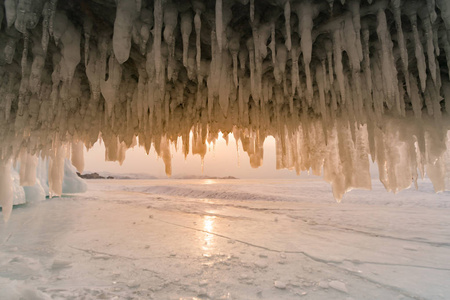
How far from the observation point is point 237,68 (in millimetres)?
3449

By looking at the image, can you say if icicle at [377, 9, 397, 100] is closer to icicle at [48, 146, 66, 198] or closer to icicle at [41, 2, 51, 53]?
icicle at [41, 2, 51, 53]

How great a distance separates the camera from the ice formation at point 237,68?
229 cm

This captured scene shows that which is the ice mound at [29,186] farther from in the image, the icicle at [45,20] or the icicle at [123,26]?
the icicle at [123,26]

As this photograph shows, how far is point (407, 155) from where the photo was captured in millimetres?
5613

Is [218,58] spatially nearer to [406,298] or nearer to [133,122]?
[406,298]

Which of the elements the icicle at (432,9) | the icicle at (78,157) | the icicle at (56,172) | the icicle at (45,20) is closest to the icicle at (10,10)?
the icicle at (45,20)

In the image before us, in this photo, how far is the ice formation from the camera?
2295mm

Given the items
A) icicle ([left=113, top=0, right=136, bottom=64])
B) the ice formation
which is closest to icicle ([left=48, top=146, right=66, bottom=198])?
the ice formation

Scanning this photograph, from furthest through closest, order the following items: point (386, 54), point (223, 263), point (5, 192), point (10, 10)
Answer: point (5, 192), point (223, 263), point (386, 54), point (10, 10)

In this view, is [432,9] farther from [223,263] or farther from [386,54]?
[223,263]

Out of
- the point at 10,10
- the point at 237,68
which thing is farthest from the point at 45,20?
the point at 237,68

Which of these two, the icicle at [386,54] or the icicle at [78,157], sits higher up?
the icicle at [386,54]

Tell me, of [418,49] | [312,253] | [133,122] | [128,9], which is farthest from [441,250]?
[133,122]

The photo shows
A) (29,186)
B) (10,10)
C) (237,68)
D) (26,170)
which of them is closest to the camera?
(10,10)
